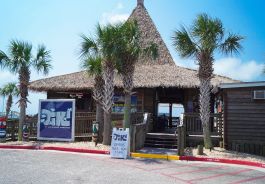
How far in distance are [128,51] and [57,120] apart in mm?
5529

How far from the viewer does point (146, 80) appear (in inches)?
784

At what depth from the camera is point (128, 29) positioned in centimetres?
1466

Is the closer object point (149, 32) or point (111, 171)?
point (111, 171)

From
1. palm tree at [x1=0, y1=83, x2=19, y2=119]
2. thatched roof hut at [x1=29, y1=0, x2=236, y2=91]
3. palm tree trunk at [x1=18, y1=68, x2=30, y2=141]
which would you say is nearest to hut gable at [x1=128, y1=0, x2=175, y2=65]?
thatched roof hut at [x1=29, y1=0, x2=236, y2=91]

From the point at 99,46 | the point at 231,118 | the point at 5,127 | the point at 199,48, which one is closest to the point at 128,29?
the point at 99,46

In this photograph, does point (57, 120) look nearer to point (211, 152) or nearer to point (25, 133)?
point (25, 133)

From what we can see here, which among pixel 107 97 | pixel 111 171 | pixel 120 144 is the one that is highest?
pixel 107 97

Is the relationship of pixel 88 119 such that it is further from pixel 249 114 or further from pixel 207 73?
pixel 249 114

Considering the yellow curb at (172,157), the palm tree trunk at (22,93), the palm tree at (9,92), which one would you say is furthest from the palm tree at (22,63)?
the palm tree at (9,92)

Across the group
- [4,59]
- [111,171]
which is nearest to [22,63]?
[4,59]

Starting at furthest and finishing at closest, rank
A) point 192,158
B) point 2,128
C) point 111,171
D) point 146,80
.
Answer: point 146,80 < point 2,128 < point 192,158 < point 111,171

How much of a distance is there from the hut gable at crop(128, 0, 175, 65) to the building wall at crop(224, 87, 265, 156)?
8.50m

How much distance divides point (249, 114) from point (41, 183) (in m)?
11.1


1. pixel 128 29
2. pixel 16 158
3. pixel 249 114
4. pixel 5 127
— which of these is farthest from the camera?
pixel 5 127
